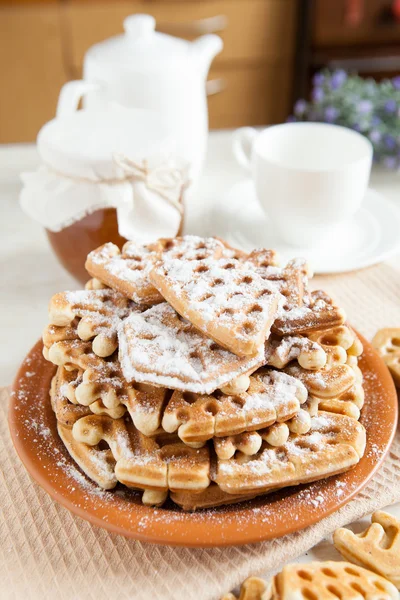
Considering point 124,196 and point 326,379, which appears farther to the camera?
point 124,196

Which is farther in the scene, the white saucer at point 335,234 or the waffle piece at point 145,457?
the white saucer at point 335,234

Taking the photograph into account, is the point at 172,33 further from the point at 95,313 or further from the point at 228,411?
the point at 228,411

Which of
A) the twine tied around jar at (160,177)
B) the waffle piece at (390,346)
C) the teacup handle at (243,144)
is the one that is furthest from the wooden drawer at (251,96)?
the waffle piece at (390,346)

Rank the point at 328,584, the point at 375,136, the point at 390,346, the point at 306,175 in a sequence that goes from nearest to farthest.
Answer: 1. the point at 328,584
2. the point at 390,346
3. the point at 306,175
4. the point at 375,136

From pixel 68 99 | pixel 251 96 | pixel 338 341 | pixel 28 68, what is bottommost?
pixel 251 96

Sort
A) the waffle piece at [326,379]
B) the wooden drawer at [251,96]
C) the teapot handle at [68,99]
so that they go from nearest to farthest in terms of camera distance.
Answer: the waffle piece at [326,379]
the teapot handle at [68,99]
the wooden drawer at [251,96]

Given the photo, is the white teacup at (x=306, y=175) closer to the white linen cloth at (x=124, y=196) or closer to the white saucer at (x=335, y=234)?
the white saucer at (x=335, y=234)

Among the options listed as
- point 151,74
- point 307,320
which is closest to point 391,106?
point 151,74
